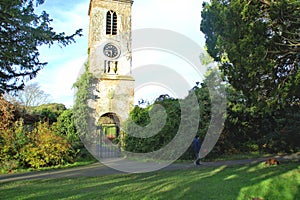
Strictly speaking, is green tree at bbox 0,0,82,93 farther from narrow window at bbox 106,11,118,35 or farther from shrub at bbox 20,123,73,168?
narrow window at bbox 106,11,118,35

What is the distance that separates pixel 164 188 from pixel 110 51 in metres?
15.2

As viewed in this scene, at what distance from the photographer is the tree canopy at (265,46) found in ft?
22.6

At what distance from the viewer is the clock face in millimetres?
19375

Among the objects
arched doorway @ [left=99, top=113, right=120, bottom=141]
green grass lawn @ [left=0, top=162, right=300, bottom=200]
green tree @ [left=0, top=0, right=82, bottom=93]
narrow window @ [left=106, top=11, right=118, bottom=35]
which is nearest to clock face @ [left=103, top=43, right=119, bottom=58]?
narrow window @ [left=106, top=11, right=118, bottom=35]

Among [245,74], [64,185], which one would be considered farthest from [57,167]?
[245,74]

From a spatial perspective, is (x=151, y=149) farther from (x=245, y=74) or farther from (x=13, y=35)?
(x=13, y=35)

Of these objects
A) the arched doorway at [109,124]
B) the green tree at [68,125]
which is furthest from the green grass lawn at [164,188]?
the arched doorway at [109,124]

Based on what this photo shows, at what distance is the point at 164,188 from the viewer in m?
5.93

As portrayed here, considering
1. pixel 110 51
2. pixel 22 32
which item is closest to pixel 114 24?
pixel 110 51

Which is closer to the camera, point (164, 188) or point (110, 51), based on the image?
point (164, 188)

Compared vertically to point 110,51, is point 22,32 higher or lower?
lower

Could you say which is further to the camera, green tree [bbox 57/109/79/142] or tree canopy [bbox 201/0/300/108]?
green tree [bbox 57/109/79/142]

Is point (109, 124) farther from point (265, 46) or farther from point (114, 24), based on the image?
point (265, 46)

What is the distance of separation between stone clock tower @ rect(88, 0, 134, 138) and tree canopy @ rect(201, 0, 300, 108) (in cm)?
1111
